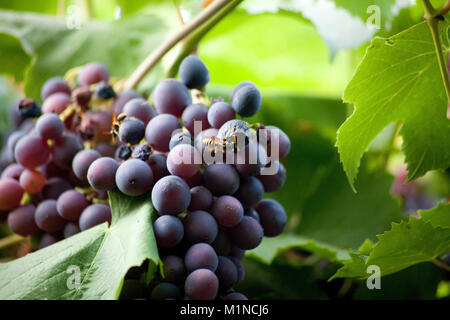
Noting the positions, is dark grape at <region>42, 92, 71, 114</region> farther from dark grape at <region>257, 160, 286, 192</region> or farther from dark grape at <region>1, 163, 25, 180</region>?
dark grape at <region>257, 160, 286, 192</region>

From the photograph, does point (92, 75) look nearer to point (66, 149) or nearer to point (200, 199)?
point (66, 149)

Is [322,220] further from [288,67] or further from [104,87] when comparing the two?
[104,87]

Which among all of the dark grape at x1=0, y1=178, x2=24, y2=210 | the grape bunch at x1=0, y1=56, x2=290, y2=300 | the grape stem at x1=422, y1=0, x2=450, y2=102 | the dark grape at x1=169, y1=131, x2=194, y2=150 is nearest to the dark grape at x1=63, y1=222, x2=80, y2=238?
the grape bunch at x1=0, y1=56, x2=290, y2=300

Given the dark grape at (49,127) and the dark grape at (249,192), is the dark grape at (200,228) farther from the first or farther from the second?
the dark grape at (49,127)

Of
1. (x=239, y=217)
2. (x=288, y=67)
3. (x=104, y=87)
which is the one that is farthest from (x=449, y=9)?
(x=288, y=67)

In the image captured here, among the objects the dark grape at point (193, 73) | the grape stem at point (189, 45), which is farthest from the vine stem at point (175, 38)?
the dark grape at point (193, 73)
